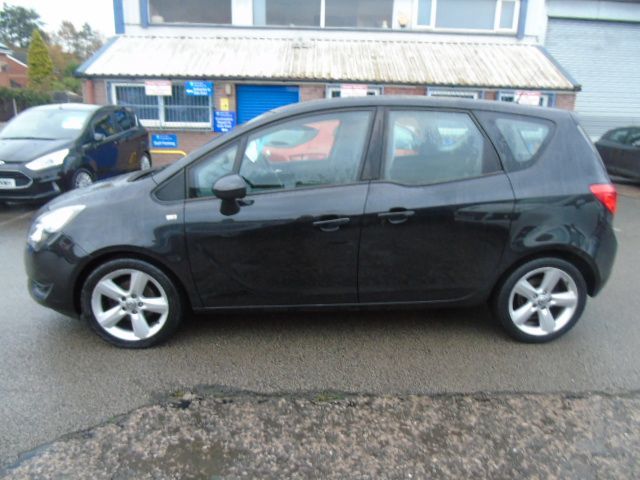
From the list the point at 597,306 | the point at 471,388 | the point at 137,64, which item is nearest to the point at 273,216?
the point at 471,388

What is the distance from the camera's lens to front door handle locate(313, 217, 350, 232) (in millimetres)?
3264

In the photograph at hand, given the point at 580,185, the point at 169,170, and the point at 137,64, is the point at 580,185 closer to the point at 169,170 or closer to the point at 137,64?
the point at 169,170

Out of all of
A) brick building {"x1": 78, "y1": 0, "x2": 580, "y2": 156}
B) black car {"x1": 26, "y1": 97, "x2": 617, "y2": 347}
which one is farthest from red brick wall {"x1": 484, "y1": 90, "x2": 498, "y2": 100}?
black car {"x1": 26, "y1": 97, "x2": 617, "y2": 347}

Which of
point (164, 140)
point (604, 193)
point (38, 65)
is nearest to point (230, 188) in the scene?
point (604, 193)

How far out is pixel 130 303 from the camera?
3359 millimetres

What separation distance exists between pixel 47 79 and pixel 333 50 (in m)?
33.7

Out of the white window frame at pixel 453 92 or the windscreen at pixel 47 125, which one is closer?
the windscreen at pixel 47 125

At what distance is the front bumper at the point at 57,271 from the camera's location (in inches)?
129

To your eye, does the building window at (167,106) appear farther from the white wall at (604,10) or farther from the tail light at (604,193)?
the tail light at (604,193)

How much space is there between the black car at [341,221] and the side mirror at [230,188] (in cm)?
1

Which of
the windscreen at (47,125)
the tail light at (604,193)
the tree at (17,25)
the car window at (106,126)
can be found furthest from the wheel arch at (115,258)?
the tree at (17,25)

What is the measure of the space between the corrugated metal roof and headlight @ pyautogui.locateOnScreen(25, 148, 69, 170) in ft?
22.3

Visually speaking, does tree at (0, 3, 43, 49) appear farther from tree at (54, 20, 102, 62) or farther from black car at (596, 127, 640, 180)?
black car at (596, 127, 640, 180)

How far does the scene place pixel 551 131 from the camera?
3.52 meters
